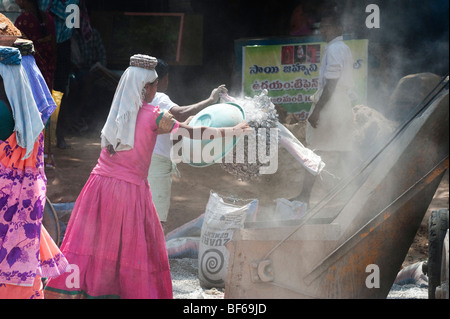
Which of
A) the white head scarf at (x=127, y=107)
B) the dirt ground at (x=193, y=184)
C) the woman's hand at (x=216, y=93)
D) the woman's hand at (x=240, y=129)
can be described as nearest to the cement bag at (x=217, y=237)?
the woman's hand at (x=216, y=93)

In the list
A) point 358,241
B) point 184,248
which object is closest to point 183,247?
point 184,248

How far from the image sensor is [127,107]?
4242 millimetres

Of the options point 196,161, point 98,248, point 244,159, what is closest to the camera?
point 98,248

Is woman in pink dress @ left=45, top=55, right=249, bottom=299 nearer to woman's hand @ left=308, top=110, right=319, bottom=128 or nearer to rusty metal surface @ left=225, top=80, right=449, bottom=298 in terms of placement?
rusty metal surface @ left=225, top=80, right=449, bottom=298

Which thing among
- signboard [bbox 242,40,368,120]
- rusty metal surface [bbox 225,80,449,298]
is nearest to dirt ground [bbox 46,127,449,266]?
signboard [bbox 242,40,368,120]

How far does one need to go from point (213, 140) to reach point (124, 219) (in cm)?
80

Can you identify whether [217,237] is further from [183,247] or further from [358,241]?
[358,241]

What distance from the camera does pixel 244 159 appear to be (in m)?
5.02

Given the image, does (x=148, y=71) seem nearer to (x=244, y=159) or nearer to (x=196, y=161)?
(x=196, y=161)

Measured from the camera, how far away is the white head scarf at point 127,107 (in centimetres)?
424

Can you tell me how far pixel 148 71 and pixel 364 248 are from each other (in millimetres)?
1746

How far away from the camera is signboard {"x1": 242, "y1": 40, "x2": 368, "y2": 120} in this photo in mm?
9008

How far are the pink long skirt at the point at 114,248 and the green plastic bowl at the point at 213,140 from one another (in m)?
0.49

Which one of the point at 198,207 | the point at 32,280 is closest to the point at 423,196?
the point at 32,280
